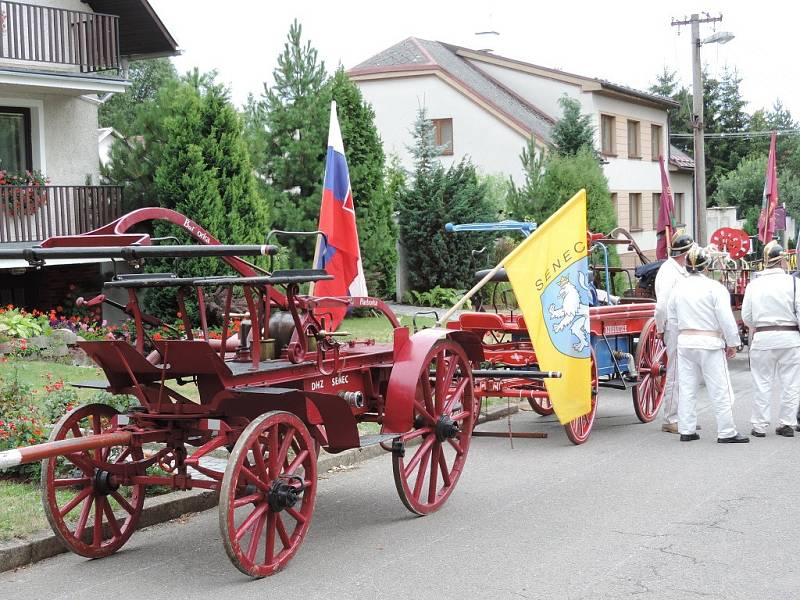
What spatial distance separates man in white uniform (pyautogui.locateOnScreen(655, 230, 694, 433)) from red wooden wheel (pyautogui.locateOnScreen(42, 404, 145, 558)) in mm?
6154

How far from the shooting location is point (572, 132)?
108ft

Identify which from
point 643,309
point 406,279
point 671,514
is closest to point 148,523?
point 671,514

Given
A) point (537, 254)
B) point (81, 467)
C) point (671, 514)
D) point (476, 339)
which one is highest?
point (537, 254)

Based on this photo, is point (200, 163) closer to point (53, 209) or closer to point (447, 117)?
point (53, 209)

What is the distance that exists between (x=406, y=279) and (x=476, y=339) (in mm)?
18618

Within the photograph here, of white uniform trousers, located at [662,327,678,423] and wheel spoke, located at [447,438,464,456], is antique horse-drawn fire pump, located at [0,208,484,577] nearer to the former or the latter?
wheel spoke, located at [447,438,464,456]

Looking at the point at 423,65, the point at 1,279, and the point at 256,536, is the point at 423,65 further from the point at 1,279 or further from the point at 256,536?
the point at 256,536

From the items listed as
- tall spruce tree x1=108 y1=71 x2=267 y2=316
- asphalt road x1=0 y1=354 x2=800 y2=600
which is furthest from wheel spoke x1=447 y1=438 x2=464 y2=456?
tall spruce tree x1=108 y1=71 x2=267 y2=316

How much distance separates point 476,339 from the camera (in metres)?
8.42

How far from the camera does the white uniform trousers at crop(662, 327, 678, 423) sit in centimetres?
1120

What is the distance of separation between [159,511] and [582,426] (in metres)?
4.63

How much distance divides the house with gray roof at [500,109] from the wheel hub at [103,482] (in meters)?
28.3

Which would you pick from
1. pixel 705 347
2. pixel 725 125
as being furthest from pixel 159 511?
pixel 725 125

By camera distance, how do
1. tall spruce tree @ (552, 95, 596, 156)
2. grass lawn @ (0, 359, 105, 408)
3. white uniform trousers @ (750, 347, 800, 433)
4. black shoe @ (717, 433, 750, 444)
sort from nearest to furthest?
1. black shoe @ (717, 433, 750, 444)
2. white uniform trousers @ (750, 347, 800, 433)
3. grass lawn @ (0, 359, 105, 408)
4. tall spruce tree @ (552, 95, 596, 156)
